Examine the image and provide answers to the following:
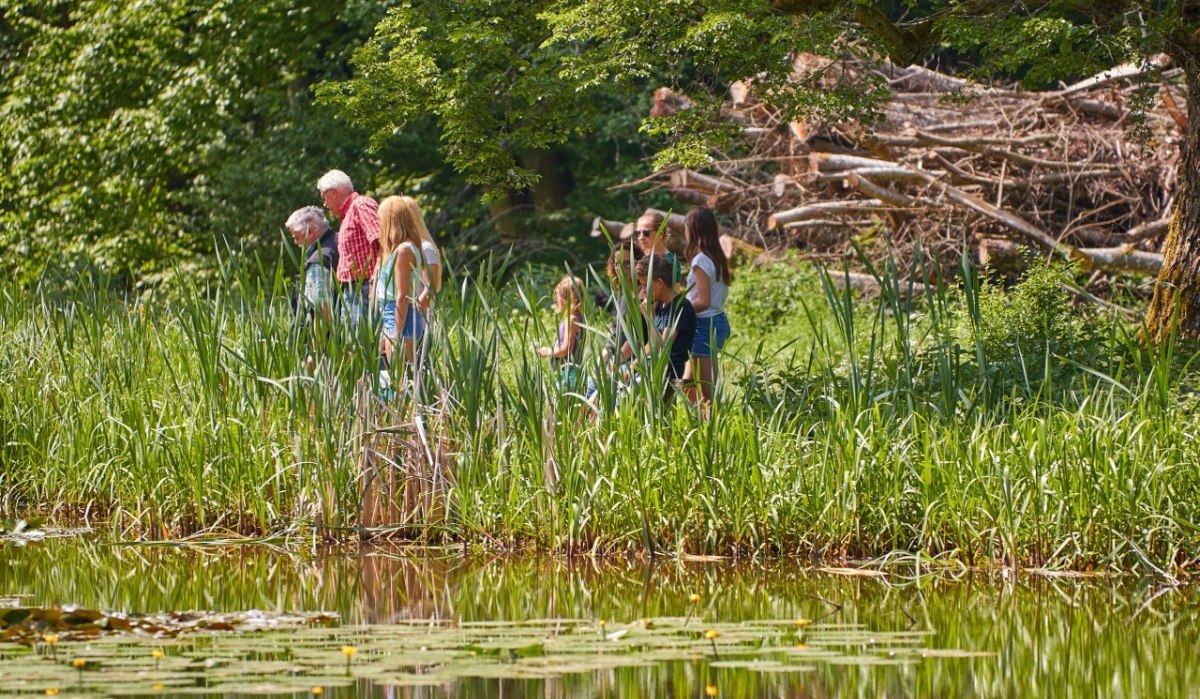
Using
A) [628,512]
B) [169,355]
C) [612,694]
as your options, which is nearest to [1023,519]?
[628,512]

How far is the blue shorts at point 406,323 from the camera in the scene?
7066 millimetres

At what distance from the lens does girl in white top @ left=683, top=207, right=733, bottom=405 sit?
25.4 feet

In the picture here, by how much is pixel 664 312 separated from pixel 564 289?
60cm

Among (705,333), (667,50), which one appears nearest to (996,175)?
(667,50)

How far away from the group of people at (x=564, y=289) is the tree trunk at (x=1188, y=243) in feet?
8.57

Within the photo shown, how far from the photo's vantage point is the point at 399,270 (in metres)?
7.34

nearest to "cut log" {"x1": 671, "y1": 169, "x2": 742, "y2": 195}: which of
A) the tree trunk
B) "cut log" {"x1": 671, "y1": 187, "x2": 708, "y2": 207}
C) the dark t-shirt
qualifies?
"cut log" {"x1": 671, "y1": 187, "x2": 708, "y2": 207}

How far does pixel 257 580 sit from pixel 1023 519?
2686mm

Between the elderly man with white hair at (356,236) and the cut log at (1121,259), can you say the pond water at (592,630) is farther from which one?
the cut log at (1121,259)

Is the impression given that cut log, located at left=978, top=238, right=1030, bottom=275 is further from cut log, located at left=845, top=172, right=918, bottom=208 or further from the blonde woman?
the blonde woman

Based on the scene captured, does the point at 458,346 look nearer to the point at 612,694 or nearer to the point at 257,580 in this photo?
the point at 257,580

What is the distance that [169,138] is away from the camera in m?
17.8

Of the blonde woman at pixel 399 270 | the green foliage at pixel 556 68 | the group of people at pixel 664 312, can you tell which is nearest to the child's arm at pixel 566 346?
the group of people at pixel 664 312

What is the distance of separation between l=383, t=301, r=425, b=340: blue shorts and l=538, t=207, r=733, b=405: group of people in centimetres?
61
